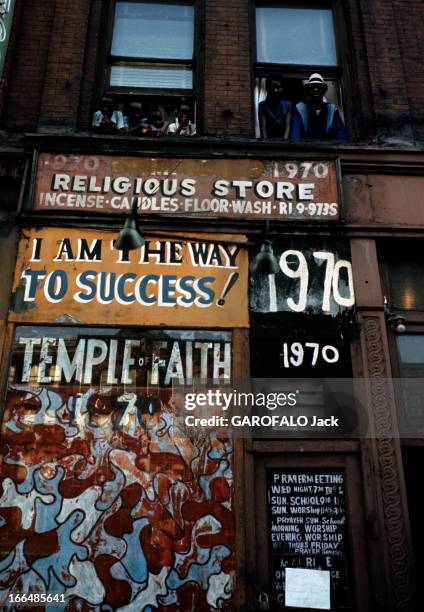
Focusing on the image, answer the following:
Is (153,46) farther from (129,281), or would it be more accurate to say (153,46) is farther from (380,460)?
(380,460)

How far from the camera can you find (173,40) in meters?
7.95

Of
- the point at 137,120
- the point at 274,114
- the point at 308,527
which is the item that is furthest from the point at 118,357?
the point at 274,114

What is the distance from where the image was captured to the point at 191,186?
658 centimetres

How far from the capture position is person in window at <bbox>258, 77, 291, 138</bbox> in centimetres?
725

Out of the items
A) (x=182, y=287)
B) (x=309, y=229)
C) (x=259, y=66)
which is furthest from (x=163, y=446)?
(x=259, y=66)

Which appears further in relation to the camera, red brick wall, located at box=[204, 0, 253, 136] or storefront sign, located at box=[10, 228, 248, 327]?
red brick wall, located at box=[204, 0, 253, 136]

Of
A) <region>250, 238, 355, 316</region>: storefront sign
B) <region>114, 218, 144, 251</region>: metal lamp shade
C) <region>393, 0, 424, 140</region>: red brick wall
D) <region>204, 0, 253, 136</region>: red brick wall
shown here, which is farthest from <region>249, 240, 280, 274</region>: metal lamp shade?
<region>393, 0, 424, 140</region>: red brick wall

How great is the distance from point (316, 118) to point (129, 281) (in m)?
3.44

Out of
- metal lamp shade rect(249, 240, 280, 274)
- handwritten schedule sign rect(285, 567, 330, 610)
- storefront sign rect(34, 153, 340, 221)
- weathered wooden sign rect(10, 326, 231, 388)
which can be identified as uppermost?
storefront sign rect(34, 153, 340, 221)

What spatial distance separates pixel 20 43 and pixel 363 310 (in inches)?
229

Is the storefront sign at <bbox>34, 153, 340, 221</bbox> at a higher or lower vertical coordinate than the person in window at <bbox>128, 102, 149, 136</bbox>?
lower

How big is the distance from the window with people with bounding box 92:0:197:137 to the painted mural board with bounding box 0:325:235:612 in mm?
3010

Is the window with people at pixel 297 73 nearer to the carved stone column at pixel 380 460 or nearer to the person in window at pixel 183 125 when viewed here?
the person in window at pixel 183 125

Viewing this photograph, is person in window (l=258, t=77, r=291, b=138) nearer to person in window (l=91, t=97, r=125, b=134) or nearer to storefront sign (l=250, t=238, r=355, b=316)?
storefront sign (l=250, t=238, r=355, b=316)
